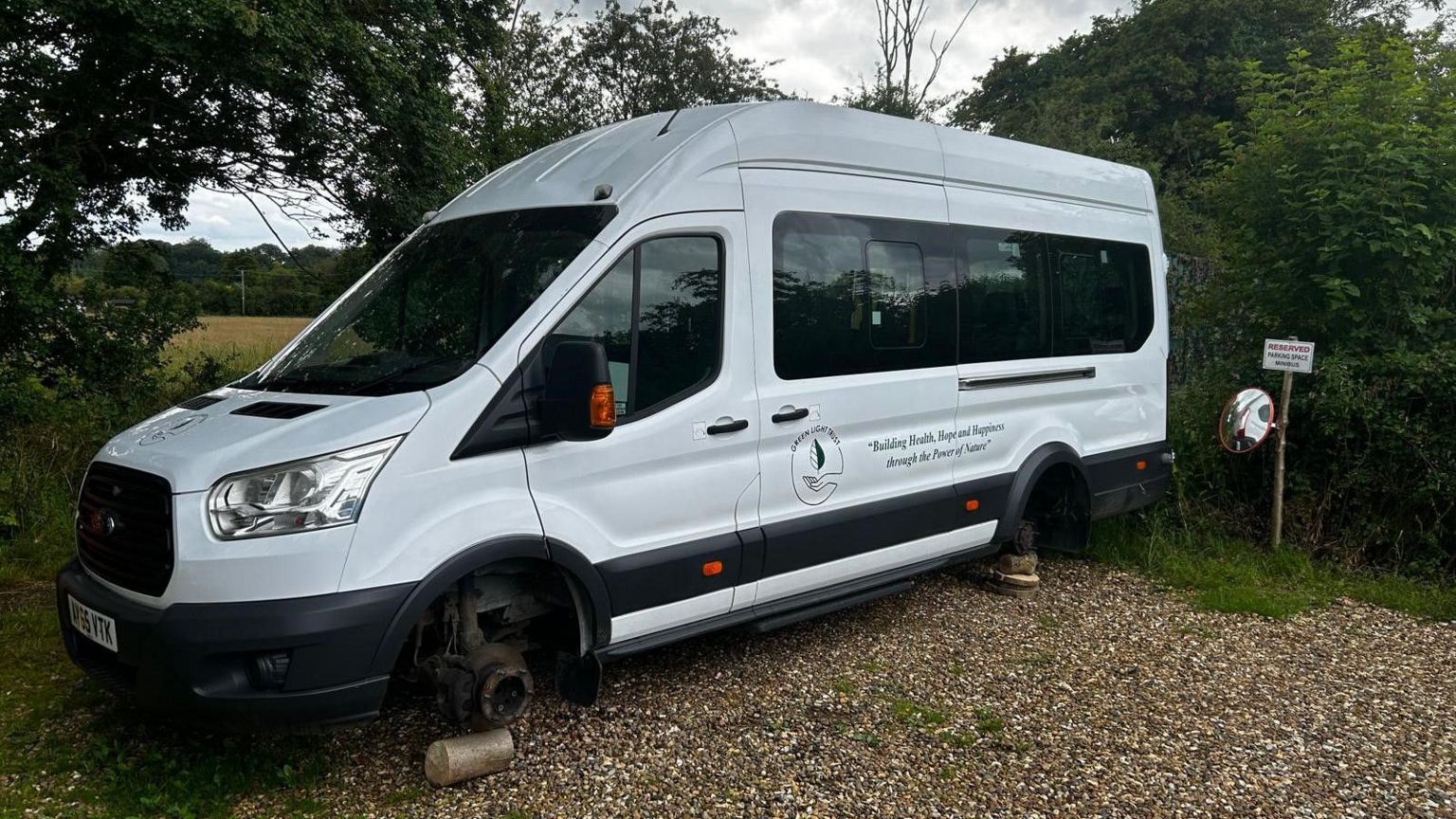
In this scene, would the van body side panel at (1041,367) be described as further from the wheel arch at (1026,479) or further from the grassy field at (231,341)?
the grassy field at (231,341)

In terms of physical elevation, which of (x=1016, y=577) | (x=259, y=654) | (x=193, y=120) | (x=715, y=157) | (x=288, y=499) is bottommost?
(x=1016, y=577)

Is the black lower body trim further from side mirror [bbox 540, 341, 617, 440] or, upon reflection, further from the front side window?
side mirror [bbox 540, 341, 617, 440]

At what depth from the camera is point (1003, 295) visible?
5461 mm

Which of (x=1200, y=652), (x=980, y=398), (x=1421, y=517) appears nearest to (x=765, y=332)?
(x=980, y=398)

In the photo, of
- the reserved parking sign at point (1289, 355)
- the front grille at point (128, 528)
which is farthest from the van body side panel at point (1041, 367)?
the front grille at point (128, 528)

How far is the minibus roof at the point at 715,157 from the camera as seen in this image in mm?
3992

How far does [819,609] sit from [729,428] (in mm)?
1084

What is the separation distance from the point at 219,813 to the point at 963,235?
4.37m

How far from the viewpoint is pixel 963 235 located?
527 cm

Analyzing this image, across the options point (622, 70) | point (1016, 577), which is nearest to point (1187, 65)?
point (622, 70)

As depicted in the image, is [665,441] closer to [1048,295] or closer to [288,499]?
[288,499]

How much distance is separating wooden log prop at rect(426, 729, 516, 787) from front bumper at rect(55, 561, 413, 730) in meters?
0.40

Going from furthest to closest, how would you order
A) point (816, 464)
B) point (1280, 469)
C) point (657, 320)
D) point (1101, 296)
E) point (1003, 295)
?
point (1280, 469), point (1101, 296), point (1003, 295), point (816, 464), point (657, 320)

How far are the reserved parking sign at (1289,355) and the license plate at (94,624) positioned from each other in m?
6.71
